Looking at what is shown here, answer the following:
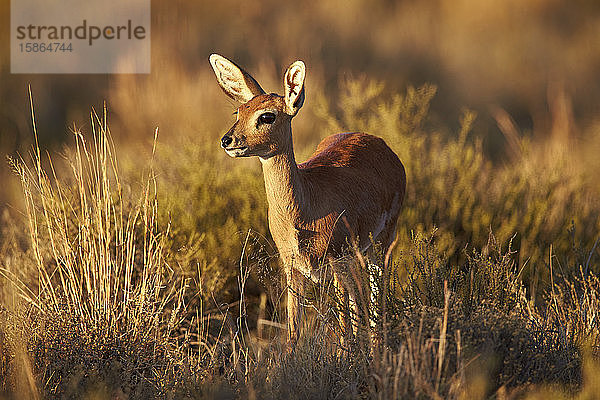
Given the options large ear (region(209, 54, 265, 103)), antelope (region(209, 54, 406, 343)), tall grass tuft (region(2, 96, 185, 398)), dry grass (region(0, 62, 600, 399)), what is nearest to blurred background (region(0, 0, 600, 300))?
dry grass (region(0, 62, 600, 399))

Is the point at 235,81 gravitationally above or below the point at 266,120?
above

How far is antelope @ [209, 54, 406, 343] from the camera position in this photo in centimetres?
409

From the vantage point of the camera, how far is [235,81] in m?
4.35

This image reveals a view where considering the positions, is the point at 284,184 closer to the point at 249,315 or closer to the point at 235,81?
the point at 235,81

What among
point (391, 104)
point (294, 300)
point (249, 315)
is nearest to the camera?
point (294, 300)

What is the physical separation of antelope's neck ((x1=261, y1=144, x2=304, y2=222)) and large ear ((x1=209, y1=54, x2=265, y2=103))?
365mm

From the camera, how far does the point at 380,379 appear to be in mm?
3523

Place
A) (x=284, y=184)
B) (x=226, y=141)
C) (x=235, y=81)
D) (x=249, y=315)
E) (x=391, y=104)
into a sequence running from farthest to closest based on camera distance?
(x=391, y=104), (x=249, y=315), (x=235, y=81), (x=284, y=184), (x=226, y=141)

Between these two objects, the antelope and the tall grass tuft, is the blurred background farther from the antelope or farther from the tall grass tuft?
the tall grass tuft

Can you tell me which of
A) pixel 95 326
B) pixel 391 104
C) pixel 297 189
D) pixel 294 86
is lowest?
pixel 95 326

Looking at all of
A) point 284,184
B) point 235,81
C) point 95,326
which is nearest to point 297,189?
point 284,184

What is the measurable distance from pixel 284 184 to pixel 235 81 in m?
0.62

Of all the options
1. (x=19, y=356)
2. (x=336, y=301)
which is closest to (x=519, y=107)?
(x=336, y=301)

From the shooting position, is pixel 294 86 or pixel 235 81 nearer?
pixel 294 86
